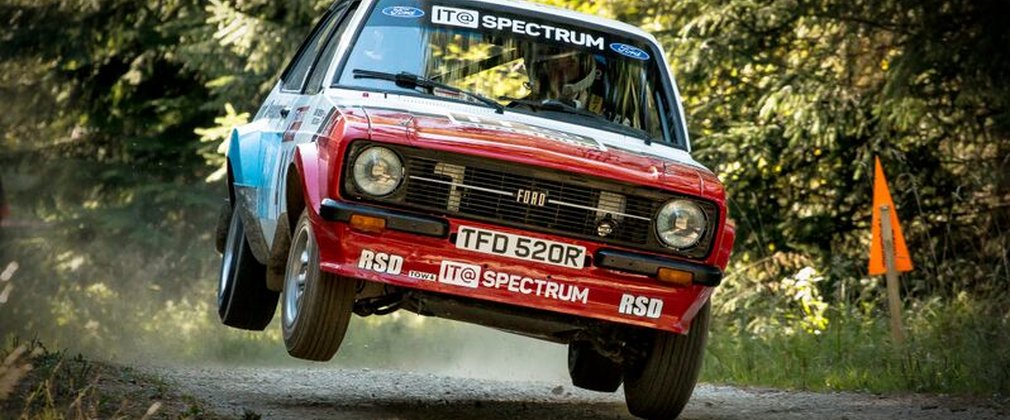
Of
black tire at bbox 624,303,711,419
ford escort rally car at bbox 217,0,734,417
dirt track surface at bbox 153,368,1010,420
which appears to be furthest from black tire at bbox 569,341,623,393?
black tire at bbox 624,303,711,419

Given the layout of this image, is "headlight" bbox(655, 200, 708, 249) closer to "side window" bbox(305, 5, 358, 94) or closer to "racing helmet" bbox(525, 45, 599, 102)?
"racing helmet" bbox(525, 45, 599, 102)

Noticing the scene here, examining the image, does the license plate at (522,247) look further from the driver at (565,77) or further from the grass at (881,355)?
the grass at (881,355)

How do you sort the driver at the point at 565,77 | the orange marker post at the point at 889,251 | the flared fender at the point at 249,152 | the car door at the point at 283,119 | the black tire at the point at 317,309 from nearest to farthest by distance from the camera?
the black tire at the point at 317,309
the car door at the point at 283,119
the driver at the point at 565,77
the flared fender at the point at 249,152
the orange marker post at the point at 889,251

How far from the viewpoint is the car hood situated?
658 centimetres

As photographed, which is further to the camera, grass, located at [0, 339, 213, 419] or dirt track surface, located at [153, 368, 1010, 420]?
dirt track surface, located at [153, 368, 1010, 420]

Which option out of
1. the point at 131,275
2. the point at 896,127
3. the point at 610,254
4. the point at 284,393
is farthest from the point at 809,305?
the point at 131,275

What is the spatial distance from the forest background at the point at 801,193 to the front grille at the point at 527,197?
11.4 ft

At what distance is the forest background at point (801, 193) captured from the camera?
38.7ft

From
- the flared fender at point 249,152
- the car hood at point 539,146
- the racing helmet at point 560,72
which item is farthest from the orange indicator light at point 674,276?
the flared fender at point 249,152

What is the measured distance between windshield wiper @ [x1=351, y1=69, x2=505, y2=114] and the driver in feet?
1.08

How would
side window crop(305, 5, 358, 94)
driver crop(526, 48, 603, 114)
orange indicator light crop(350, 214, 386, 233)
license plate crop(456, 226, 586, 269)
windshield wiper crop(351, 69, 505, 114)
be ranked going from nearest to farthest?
orange indicator light crop(350, 214, 386, 233) → license plate crop(456, 226, 586, 269) → windshield wiper crop(351, 69, 505, 114) → driver crop(526, 48, 603, 114) → side window crop(305, 5, 358, 94)

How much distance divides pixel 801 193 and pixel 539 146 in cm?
1016

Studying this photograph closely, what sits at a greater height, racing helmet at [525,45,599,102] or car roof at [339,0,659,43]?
car roof at [339,0,659,43]

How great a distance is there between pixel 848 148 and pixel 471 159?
1010 centimetres
